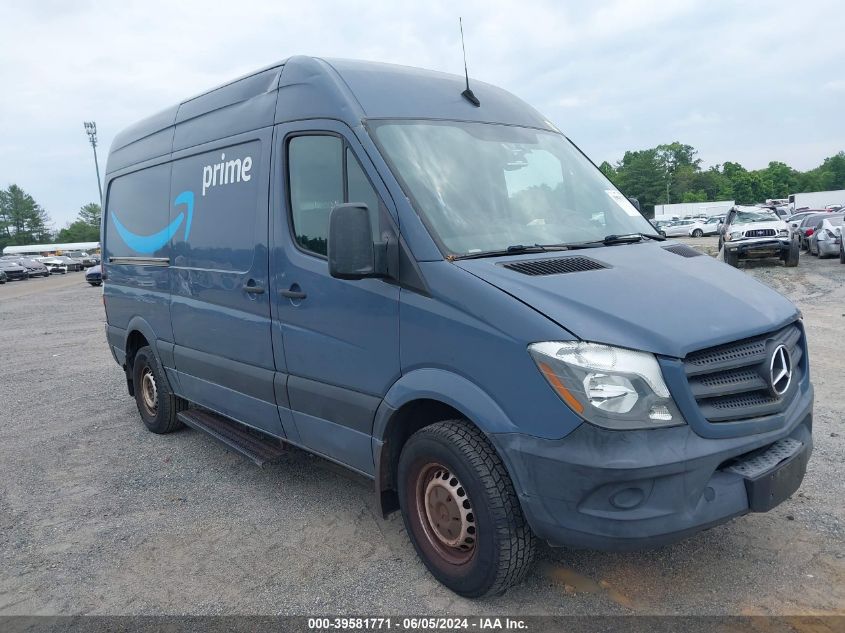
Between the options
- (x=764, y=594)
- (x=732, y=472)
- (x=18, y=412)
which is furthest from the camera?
(x=18, y=412)

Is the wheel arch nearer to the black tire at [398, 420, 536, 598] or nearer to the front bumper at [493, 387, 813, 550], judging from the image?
the black tire at [398, 420, 536, 598]

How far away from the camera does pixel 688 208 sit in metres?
81.0

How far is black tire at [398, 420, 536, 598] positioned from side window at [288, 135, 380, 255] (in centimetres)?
109

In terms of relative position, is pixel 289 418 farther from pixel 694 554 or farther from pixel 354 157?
pixel 694 554

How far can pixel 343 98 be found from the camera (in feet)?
11.9

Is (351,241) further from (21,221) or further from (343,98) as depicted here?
(21,221)

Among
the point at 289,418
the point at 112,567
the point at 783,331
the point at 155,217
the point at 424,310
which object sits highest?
the point at 155,217

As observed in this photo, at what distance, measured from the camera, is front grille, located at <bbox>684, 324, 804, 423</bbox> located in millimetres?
2715

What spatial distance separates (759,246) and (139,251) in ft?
54.3

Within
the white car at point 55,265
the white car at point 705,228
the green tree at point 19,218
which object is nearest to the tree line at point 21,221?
the green tree at point 19,218

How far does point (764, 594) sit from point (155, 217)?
16.5ft

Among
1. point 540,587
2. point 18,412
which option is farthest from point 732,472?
point 18,412

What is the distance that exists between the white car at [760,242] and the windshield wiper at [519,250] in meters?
16.4

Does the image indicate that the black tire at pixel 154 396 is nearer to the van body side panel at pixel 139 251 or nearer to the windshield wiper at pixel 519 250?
the van body side panel at pixel 139 251
